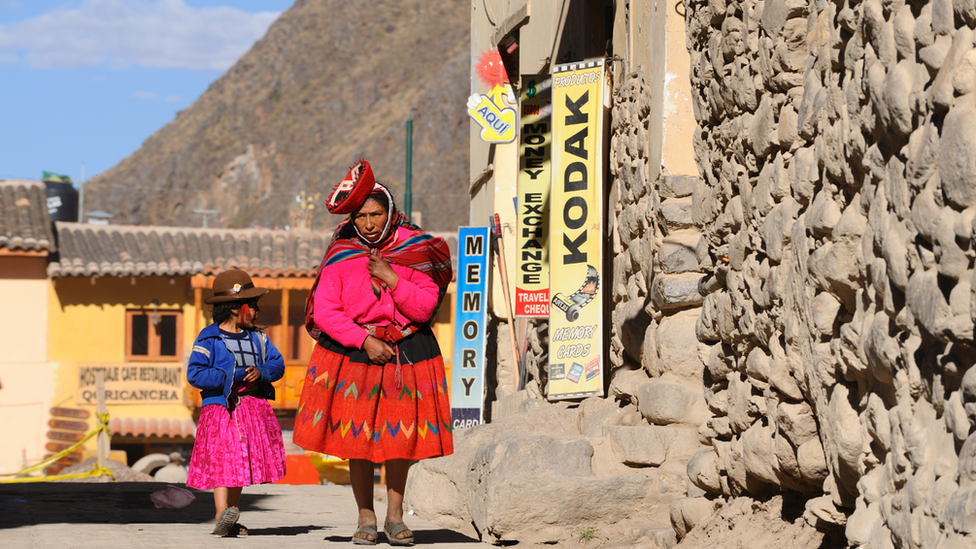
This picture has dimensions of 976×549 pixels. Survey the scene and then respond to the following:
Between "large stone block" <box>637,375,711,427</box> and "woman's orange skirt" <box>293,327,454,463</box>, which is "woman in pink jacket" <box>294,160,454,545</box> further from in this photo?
"large stone block" <box>637,375,711,427</box>

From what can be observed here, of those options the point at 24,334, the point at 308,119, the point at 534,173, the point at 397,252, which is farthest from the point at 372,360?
the point at 308,119

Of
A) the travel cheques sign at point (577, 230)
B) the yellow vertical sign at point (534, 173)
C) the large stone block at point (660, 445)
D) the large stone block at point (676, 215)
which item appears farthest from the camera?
the yellow vertical sign at point (534, 173)

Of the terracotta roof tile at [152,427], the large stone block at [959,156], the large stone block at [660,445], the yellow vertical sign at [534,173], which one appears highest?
the yellow vertical sign at [534,173]

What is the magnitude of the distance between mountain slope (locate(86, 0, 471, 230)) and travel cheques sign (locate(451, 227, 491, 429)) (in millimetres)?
42234

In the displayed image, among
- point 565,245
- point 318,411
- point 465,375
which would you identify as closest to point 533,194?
point 565,245

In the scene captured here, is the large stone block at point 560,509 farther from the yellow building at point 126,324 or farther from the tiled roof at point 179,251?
the yellow building at point 126,324

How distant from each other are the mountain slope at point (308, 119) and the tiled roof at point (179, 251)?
95.0 feet

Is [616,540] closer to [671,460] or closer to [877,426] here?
[671,460]

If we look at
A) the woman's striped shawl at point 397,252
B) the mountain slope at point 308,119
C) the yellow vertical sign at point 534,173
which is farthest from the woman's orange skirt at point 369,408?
the mountain slope at point 308,119

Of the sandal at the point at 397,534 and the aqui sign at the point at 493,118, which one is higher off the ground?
the aqui sign at the point at 493,118

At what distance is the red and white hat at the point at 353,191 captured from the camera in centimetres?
579

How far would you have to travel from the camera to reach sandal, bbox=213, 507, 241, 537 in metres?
6.06

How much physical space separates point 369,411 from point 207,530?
134 centimetres

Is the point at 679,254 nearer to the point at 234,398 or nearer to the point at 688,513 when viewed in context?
the point at 688,513
